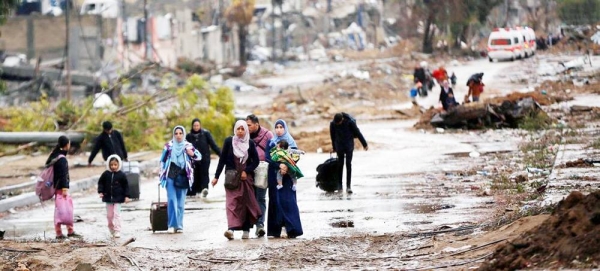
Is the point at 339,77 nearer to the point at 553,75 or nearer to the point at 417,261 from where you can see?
the point at 553,75

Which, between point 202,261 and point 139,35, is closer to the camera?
point 202,261

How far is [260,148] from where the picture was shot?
14.5 m

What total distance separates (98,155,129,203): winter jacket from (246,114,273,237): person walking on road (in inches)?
84.3

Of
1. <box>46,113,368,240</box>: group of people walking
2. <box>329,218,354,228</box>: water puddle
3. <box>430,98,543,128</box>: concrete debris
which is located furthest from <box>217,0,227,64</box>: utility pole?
<box>329,218,354,228</box>: water puddle

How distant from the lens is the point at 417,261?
36.2ft

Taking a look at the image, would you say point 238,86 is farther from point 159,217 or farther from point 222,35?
point 159,217

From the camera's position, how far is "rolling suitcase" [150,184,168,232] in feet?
50.8

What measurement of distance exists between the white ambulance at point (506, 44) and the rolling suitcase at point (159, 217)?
143 ft

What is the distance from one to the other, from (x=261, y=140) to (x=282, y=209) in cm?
95

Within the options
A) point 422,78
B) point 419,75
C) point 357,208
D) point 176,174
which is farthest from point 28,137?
point 422,78

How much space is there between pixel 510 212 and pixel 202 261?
3.86m

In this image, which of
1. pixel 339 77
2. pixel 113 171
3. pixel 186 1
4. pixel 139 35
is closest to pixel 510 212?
pixel 113 171

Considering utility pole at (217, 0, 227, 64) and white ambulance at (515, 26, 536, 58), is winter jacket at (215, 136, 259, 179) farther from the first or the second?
utility pole at (217, 0, 227, 64)

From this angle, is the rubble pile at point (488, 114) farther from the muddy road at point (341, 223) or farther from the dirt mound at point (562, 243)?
the dirt mound at point (562, 243)
